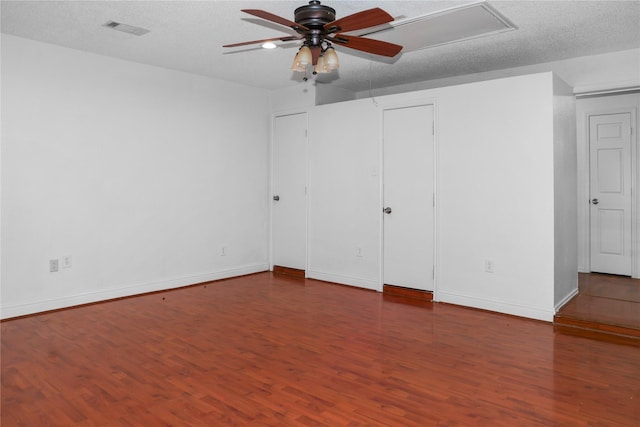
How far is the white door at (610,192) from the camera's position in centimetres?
583

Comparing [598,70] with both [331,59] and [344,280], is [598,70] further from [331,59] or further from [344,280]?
[344,280]

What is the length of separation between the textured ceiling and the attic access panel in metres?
0.07

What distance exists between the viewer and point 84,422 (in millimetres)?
2330

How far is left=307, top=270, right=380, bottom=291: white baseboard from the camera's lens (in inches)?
214

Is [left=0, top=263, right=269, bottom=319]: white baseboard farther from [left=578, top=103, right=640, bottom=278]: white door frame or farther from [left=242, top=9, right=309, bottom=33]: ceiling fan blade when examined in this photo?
[left=578, top=103, right=640, bottom=278]: white door frame

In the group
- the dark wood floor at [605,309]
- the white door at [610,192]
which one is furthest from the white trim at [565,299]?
the white door at [610,192]

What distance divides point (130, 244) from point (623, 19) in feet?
17.2

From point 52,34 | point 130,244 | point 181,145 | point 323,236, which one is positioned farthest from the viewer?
point 323,236

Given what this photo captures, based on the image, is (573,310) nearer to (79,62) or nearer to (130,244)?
(130,244)

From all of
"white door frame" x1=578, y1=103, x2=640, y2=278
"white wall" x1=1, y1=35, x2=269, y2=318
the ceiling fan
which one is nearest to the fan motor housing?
the ceiling fan

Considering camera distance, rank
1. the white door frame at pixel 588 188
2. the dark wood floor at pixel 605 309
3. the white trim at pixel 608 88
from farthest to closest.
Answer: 1. the white door frame at pixel 588 188
2. the white trim at pixel 608 88
3. the dark wood floor at pixel 605 309

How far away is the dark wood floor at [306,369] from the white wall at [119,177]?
52 cm

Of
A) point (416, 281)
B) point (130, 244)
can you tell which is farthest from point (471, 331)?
point (130, 244)

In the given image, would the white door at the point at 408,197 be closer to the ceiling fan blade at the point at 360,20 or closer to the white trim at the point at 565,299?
the white trim at the point at 565,299
